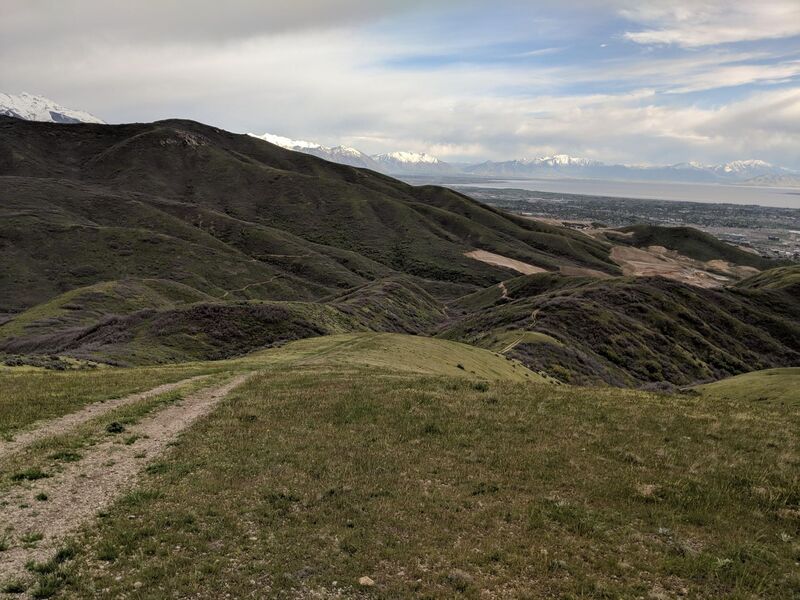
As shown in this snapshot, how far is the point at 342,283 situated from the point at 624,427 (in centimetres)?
13230

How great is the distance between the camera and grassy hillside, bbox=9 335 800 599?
10.7 m

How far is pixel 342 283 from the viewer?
14912 cm

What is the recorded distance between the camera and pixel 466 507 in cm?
1422

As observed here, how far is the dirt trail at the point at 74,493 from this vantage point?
11770mm

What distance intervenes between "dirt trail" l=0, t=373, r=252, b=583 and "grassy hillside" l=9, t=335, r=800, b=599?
68cm

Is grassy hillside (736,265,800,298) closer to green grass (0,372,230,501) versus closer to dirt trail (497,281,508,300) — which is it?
dirt trail (497,281,508,300)

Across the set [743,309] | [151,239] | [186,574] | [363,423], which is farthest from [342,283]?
[186,574]

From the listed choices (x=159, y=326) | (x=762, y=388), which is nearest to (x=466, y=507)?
(x=762, y=388)

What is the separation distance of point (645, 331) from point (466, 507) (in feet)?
270

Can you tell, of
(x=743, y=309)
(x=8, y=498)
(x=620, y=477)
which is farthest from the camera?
(x=743, y=309)

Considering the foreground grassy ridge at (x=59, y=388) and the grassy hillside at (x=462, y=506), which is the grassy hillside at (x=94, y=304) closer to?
the foreground grassy ridge at (x=59, y=388)

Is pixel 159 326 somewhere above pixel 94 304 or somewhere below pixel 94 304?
above

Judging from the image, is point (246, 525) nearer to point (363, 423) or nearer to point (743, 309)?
point (363, 423)

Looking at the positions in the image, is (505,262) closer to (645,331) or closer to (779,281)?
(779,281)
